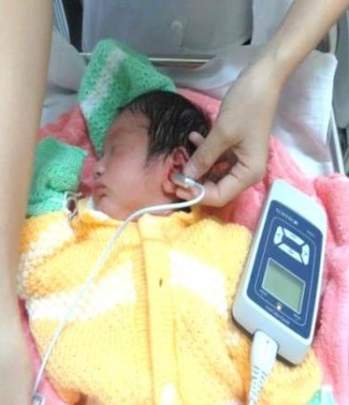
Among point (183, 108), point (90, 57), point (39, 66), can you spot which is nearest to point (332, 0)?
point (183, 108)

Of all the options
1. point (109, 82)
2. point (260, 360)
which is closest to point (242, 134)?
point (260, 360)

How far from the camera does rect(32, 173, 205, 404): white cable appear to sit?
2.63 feet

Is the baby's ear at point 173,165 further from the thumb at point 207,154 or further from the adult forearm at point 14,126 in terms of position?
the adult forearm at point 14,126

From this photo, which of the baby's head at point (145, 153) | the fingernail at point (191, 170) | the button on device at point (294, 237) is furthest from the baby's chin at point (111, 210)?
the button on device at point (294, 237)

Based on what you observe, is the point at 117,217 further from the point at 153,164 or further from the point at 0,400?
the point at 0,400

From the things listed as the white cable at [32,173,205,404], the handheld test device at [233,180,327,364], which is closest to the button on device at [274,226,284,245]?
the handheld test device at [233,180,327,364]

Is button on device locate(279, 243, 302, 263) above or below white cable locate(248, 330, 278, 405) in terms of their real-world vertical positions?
above

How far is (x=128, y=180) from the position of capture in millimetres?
975

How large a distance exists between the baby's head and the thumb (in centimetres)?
6

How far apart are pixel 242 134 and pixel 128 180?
7.4 inches

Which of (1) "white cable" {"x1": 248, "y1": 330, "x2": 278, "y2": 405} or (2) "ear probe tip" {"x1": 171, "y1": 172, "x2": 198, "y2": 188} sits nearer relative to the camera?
(1) "white cable" {"x1": 248, "y1": 330, "x2": 278, "y2": 405}

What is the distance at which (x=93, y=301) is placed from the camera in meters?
0.85

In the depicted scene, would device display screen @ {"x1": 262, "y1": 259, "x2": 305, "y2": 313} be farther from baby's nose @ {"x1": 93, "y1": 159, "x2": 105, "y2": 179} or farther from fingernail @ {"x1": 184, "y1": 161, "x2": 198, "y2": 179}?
baby's nose @ {"x1": 93, "y1": 159, "x2": 105, "y2": 179}

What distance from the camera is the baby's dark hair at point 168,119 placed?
3.28 feet
